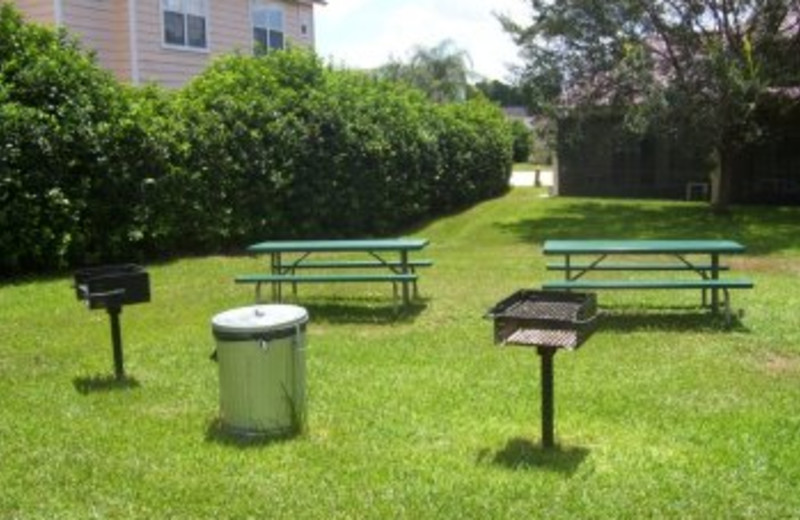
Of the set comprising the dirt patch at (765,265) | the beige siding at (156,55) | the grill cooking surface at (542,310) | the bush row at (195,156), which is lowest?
the dirt patch at (765,265)

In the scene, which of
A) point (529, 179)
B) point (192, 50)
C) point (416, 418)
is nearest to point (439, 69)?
point (529, 179)

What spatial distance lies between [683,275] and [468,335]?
4577mm

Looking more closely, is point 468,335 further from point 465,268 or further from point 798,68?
point 798,68

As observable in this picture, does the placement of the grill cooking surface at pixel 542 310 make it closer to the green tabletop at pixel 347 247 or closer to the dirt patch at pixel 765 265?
the green tabletop at pixel 347 247

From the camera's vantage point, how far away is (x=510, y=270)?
13.6 meters

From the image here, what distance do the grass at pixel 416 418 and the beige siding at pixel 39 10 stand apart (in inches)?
323

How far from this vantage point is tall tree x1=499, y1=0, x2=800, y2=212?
19203 mm

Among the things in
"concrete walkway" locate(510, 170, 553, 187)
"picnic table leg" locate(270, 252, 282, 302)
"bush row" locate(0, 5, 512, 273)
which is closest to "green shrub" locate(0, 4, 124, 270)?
"bush row" locate(0, 5, 512, 273)

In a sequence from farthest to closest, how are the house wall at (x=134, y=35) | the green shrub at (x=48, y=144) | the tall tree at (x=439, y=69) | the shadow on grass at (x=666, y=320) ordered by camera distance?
the tall tree at (x=439, y=69) → the house wall at (x=134, y=35) → the green shrub at (x=48, y=144) → the shadow on grass at (x=666, y=320)

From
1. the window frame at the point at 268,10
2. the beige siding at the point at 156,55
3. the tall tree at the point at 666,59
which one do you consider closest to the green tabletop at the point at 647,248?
the tall tree at the point at 666,59

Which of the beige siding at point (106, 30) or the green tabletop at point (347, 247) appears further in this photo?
the beige siding at point (106, 30)

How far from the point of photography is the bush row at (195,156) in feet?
41.2

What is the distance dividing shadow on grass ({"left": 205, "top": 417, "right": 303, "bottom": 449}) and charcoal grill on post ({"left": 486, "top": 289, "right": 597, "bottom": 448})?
138 centimetres

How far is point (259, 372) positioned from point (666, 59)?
16.7 meters
